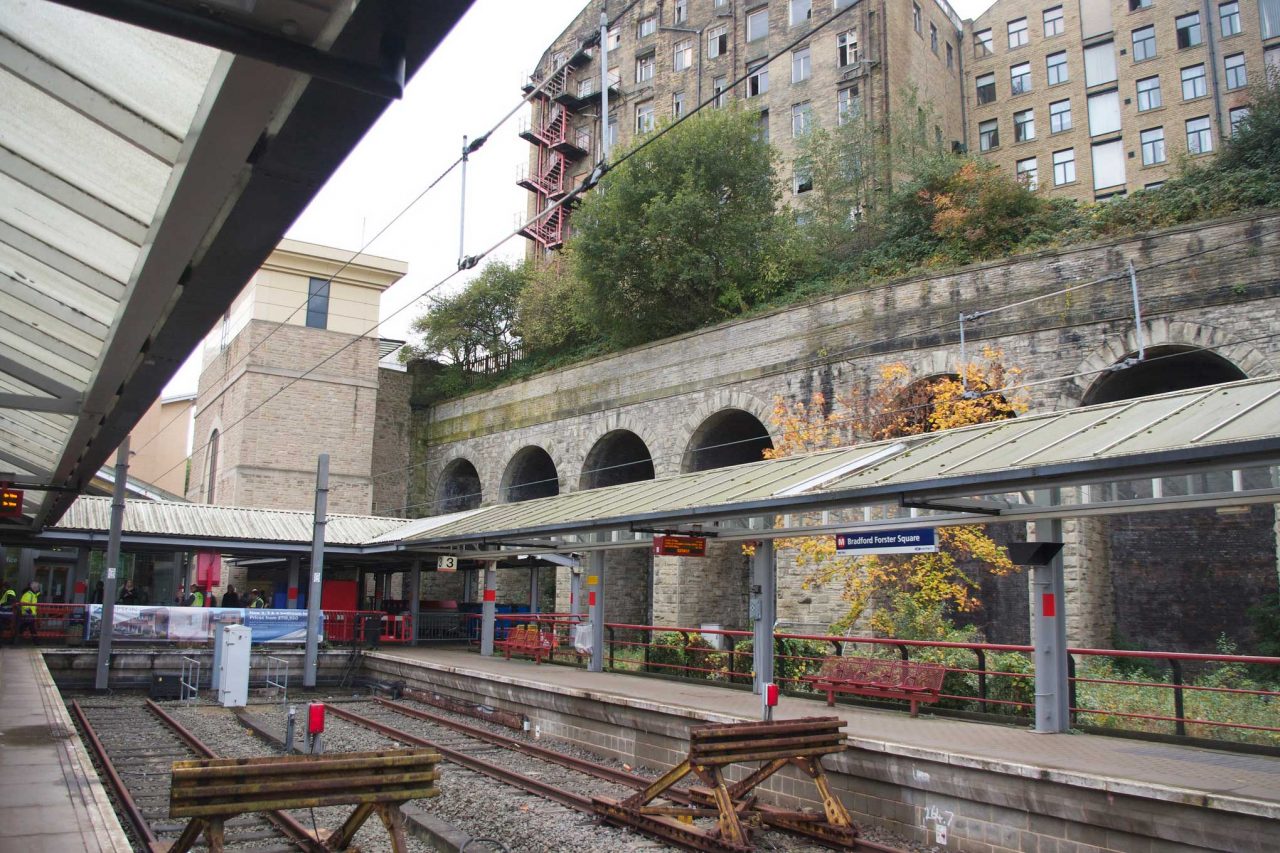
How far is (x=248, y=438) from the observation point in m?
36.2

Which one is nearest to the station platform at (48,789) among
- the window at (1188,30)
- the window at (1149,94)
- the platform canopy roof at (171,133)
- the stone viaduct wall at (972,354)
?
the platform canopy roof at (171,133)

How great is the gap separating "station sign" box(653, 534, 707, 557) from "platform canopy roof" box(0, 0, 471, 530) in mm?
8589

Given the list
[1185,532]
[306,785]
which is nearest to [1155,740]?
[306,785]

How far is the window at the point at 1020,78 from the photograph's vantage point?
43.2 metres

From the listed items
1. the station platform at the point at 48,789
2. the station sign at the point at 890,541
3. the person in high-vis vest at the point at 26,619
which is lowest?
the station platform at the point at 48,789

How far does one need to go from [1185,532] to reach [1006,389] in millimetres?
6928

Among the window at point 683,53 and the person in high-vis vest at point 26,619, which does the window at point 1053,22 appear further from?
the person in high-vis vest at point 26,619

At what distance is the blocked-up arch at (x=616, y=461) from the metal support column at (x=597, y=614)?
12.0m

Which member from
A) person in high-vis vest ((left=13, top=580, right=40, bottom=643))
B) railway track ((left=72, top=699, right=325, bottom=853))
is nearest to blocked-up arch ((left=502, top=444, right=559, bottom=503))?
person in high-vis vest ((left=13, top=580, right=40, bottom=643))

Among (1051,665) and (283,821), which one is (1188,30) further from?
(283,821)

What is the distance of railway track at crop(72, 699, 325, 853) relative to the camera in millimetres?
9148

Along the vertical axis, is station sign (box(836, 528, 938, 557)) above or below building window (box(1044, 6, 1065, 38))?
below

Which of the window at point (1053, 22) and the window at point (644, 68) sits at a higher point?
the window at point (644, 68)

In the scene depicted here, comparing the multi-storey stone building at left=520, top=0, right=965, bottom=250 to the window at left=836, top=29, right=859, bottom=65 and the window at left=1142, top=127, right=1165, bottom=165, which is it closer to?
the window at left=836, top=29, right=859, bottom=65
